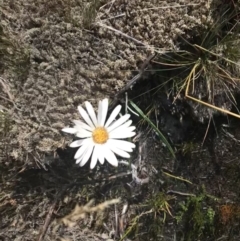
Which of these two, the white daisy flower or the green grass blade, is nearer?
the white daisy flower

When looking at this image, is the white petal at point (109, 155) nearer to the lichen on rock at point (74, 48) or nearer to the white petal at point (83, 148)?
the white petal at point (83, 148)

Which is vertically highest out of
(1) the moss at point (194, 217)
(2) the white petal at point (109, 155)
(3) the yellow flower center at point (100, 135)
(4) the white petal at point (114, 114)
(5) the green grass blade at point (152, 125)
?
(5) the green grass blade at point (152, 125)

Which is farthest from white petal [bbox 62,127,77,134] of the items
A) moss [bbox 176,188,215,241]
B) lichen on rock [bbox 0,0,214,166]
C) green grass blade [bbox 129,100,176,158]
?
moss [bbox 176,188,215,241]

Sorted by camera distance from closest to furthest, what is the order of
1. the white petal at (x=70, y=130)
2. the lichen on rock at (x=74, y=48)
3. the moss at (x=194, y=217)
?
the white petal at (x=70, y=130), the lichen on rock at (x=74, y=48), the moss at (x=194, y=217)

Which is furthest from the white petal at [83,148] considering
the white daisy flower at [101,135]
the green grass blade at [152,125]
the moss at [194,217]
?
the moss at [194,217]

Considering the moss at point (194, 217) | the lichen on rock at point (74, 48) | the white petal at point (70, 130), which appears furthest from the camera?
the moss at point (194, 217)

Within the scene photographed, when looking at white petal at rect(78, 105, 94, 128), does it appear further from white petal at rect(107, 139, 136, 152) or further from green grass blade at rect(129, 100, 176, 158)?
green grass blade at rect(129, 100, 176, 158)

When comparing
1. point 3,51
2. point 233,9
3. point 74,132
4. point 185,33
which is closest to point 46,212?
point 74,132

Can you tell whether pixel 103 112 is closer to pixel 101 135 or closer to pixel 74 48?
pixel 101 135

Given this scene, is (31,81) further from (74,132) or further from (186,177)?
(186,177)
